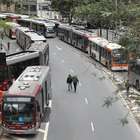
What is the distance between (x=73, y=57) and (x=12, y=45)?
54.2 feet

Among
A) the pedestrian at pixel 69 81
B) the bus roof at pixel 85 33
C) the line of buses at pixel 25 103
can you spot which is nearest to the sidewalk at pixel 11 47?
the bus roof at pixel 85 33

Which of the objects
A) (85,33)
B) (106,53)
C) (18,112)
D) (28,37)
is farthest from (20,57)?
(85,33)

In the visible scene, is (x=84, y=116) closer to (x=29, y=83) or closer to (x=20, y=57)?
(x=29, y=83)

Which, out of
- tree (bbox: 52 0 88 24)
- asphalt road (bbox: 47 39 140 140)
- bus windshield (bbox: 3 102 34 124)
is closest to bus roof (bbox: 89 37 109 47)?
asphalt road (bbox: 47 39 140 140)

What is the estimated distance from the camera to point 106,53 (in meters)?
55.1

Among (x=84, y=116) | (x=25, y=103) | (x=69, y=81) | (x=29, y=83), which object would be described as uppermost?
(x=29, y=83)

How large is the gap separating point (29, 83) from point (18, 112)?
7.99ft

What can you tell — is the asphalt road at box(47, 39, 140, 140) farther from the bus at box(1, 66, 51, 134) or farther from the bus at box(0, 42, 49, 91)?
the bus at box(0, 42, 49, 91)

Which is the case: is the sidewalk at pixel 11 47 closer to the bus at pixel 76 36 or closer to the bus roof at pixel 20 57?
the bus at pixel 76 36

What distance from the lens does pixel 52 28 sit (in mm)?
85125

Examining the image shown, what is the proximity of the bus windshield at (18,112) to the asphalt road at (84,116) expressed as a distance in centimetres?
91

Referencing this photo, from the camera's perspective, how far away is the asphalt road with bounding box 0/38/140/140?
29812 millimetres

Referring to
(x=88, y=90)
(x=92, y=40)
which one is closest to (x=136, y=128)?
(x=88, y=90)

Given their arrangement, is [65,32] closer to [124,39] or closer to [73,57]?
[73,57]
